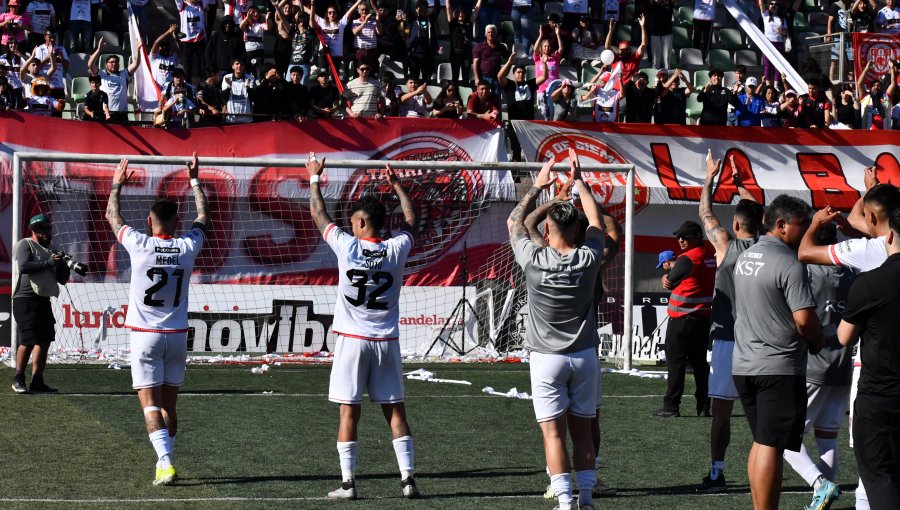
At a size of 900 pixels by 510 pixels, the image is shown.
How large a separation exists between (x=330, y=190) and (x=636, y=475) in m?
11.1

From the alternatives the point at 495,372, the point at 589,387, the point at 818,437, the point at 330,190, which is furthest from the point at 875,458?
the point at 330,190

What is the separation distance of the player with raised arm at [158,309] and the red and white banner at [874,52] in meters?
19.7

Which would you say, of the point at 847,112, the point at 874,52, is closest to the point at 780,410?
the point at 847,112

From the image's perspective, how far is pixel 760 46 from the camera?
2664cm

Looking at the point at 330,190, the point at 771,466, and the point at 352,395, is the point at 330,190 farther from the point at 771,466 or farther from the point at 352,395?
the point at 771,466

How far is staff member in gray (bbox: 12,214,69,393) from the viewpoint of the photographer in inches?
552

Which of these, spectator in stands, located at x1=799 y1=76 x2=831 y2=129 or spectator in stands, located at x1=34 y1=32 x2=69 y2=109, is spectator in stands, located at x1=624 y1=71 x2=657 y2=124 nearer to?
spectator in stands, located at x1=799 y1=76 x2=831 y2=129

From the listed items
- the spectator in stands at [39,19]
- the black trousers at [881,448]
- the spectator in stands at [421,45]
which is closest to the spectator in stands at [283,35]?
A: the spectator in stands at [421,45]

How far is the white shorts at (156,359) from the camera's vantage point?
8.96 meters

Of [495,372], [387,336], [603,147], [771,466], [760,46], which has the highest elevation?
[760,46]

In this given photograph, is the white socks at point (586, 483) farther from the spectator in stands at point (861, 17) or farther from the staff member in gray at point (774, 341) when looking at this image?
the spectator in stands at point (861, 17)

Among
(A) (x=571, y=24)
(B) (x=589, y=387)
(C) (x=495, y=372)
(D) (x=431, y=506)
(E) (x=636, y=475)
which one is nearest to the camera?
(B) (x=589, y=387)

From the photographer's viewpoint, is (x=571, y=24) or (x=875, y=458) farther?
(x=571, y=24)

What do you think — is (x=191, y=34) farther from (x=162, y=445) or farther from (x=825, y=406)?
(x=825, y=406)
